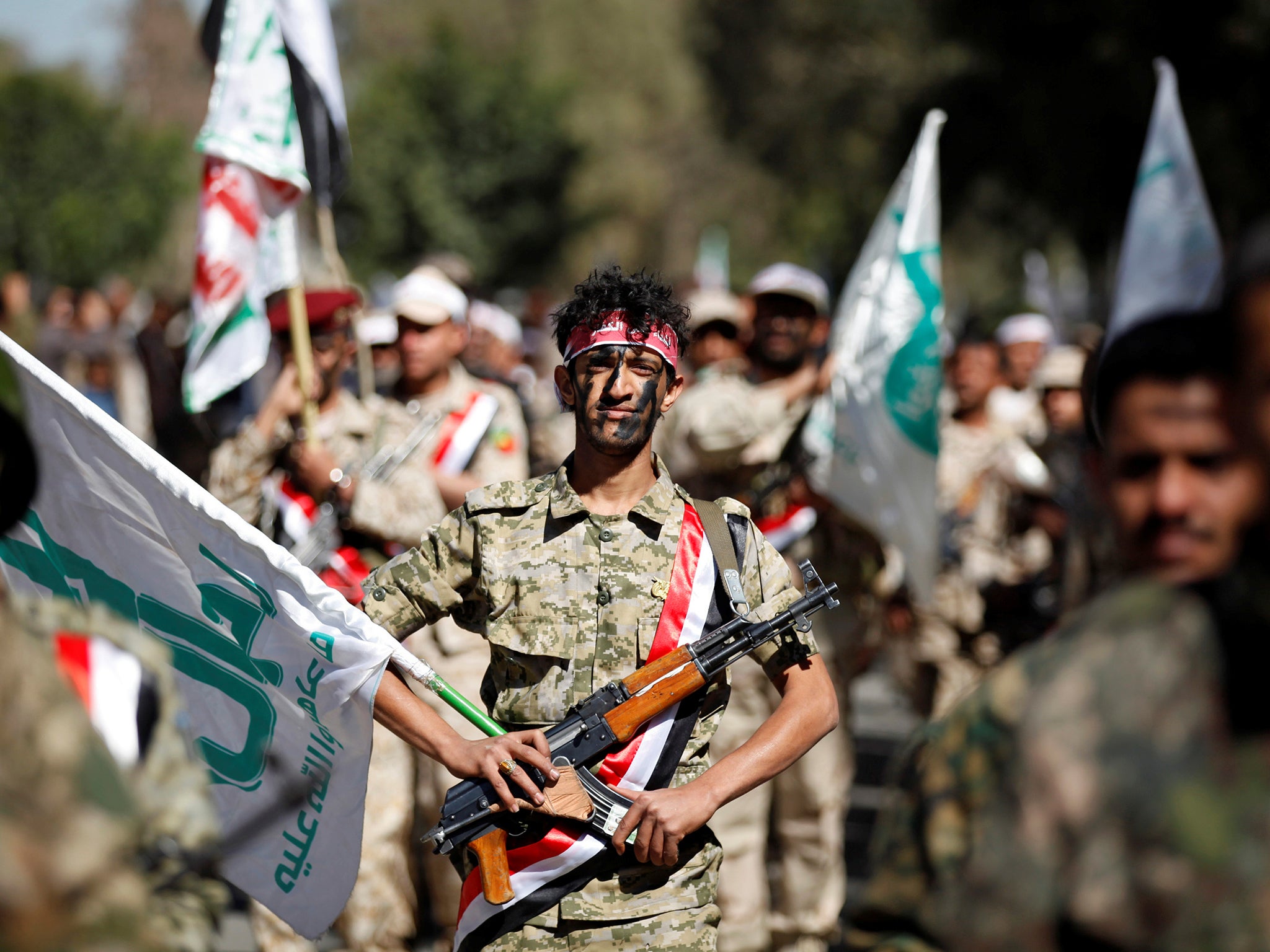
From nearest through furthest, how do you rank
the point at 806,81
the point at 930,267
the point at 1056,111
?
the point at 930,267
the point at 1056,111
the point at 806,81

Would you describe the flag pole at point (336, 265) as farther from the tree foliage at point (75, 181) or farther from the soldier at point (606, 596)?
the tree foliage at point (75, 181)

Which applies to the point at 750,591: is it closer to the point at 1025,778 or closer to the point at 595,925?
the point at 595,925

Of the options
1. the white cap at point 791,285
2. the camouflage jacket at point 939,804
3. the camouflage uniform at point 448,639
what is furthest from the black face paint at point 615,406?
the white cap at point 791,285

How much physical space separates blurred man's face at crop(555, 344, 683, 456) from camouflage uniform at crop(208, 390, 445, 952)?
1568 millimetres

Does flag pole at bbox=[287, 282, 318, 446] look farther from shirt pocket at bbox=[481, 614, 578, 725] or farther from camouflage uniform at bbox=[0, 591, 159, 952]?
camouflage uniform at bbox=[0, 591, 159, 952]

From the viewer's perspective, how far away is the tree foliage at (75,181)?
30938mm

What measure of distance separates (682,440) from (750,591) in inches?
89.7

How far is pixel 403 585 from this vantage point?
350cm

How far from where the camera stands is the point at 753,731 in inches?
212

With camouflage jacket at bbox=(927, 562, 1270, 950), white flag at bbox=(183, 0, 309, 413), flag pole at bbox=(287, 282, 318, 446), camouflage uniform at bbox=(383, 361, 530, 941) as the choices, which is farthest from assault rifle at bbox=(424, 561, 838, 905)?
white flag at bbox=(183, 0, 309, 413)

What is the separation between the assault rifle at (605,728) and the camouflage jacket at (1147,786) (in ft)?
5.54

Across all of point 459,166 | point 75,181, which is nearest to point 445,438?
point 75,181

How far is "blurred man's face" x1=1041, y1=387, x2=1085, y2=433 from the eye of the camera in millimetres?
7543

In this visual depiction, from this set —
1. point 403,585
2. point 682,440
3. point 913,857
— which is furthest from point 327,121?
point 913,857
